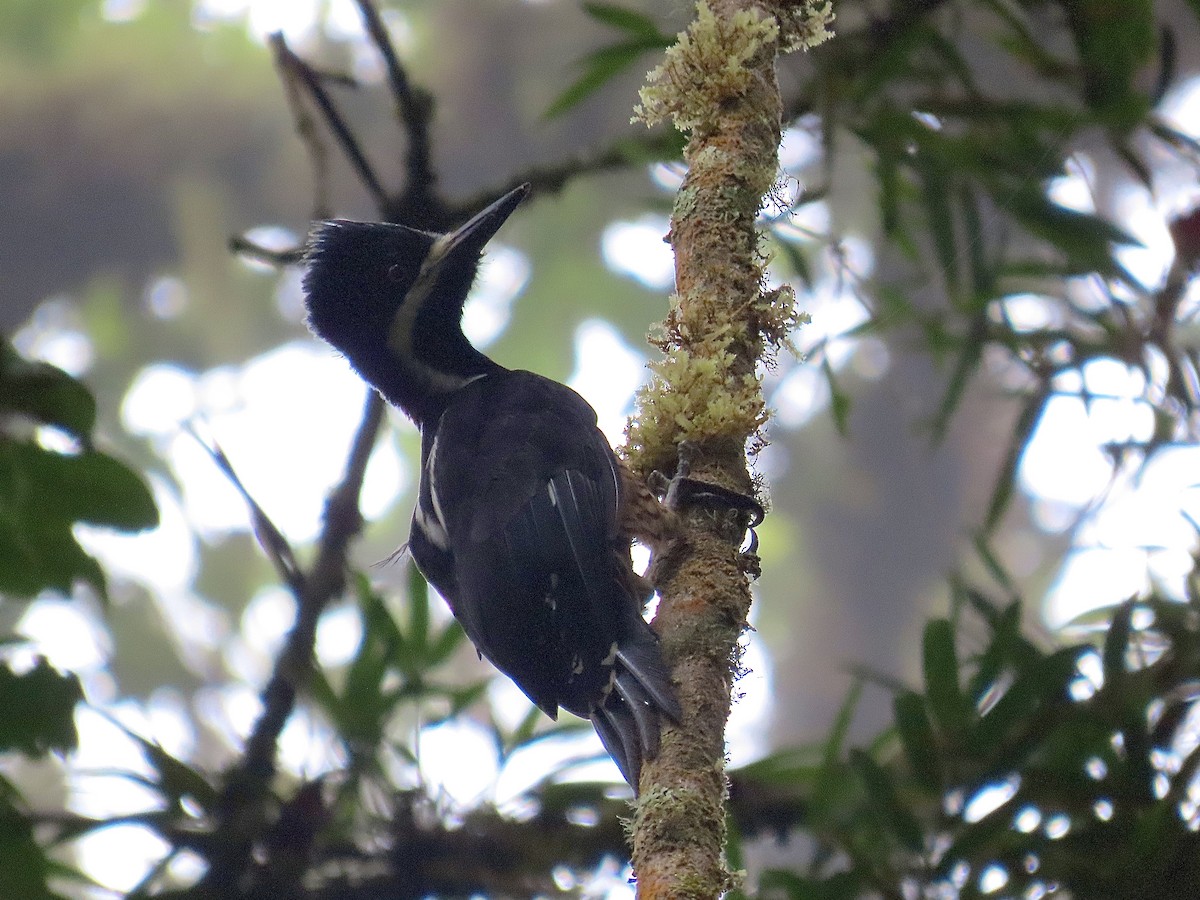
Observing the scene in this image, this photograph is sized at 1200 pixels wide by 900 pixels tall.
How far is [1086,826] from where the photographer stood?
2805 mm

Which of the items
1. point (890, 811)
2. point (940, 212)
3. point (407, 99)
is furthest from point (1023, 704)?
point (407, 99)

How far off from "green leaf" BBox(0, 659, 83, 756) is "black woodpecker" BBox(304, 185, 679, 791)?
30.7 inches

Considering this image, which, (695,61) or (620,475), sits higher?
(695,61)

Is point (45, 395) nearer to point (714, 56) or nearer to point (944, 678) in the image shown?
point (714, 56)

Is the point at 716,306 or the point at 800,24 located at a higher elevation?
the point at 800,24

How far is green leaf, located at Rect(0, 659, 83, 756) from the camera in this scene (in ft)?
6.24

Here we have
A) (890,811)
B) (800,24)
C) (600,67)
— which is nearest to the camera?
(800,24)

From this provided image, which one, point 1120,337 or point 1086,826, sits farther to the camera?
point 1120,337

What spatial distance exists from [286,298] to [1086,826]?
337 inches

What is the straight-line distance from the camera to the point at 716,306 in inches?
85.0

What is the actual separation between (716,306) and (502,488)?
693 mm

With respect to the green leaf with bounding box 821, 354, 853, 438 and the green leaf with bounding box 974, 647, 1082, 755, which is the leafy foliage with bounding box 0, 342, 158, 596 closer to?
the green leaf with bounding box 821, 354, 853, 438

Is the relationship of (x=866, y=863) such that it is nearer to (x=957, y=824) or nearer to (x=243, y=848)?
(x=957, y=824)

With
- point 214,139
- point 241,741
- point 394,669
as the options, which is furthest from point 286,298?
point 241,741
